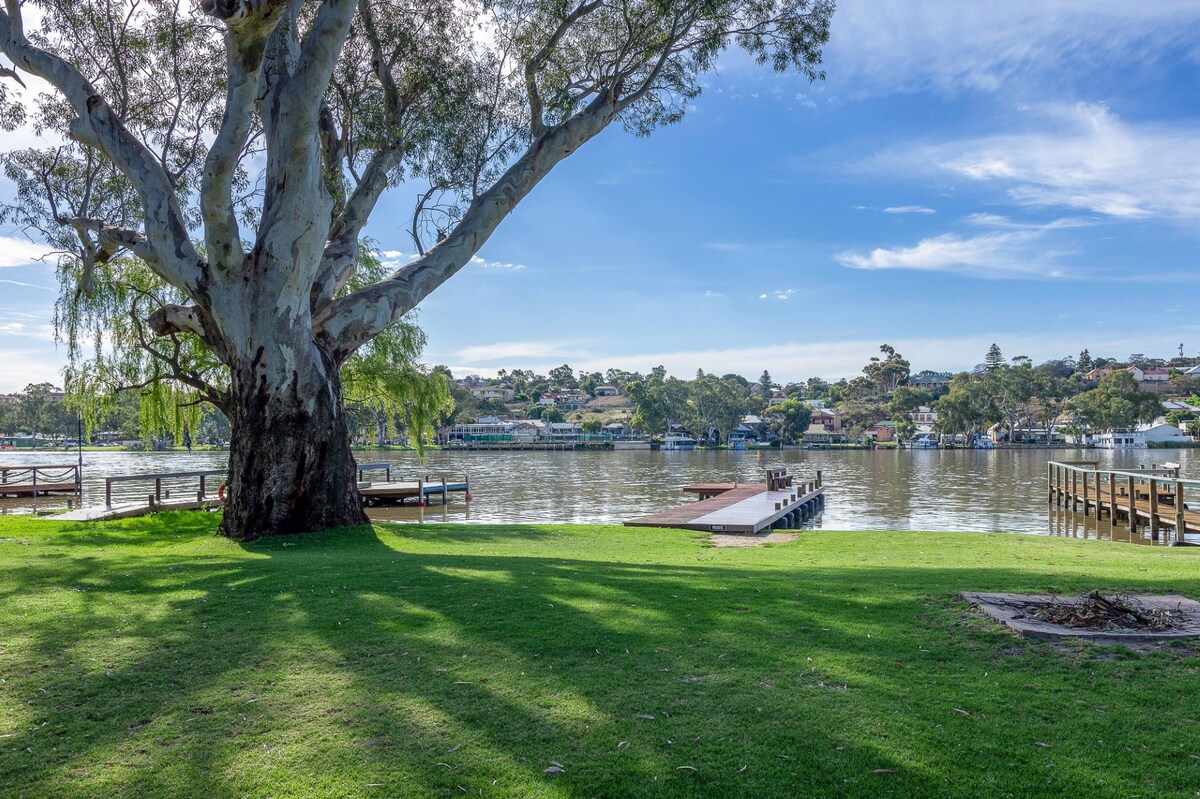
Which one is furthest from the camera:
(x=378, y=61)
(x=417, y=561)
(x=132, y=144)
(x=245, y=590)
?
(x=378, y=61)

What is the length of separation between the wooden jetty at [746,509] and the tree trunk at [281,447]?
7.24m

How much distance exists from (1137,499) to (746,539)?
12.7 m

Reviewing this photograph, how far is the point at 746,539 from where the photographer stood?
15883mm

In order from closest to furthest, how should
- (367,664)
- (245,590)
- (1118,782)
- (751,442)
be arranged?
1. (1118,782)
2. (367,664)
3. (245,590)
4. (751,442)

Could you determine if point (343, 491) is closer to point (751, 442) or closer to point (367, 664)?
point (367, 664)

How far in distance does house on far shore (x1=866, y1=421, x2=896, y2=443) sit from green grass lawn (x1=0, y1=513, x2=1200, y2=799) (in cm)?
12347

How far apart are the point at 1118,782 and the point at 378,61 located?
1604 cm

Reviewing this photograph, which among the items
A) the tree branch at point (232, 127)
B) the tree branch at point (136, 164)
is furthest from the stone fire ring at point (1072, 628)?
the tree branch at point (136, 164)

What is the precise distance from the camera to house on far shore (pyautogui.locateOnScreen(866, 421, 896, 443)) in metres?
125

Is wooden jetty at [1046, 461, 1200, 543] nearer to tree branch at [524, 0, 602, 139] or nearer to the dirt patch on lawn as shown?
the dirt patch on lawn

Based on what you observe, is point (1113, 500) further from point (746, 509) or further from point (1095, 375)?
point (1095, 375)

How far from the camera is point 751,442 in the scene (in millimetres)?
118250

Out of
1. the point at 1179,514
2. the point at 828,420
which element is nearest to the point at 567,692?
the point at 1179,514

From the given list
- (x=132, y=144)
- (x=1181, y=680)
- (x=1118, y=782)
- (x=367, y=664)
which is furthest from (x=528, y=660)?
(x=132, y=144)
